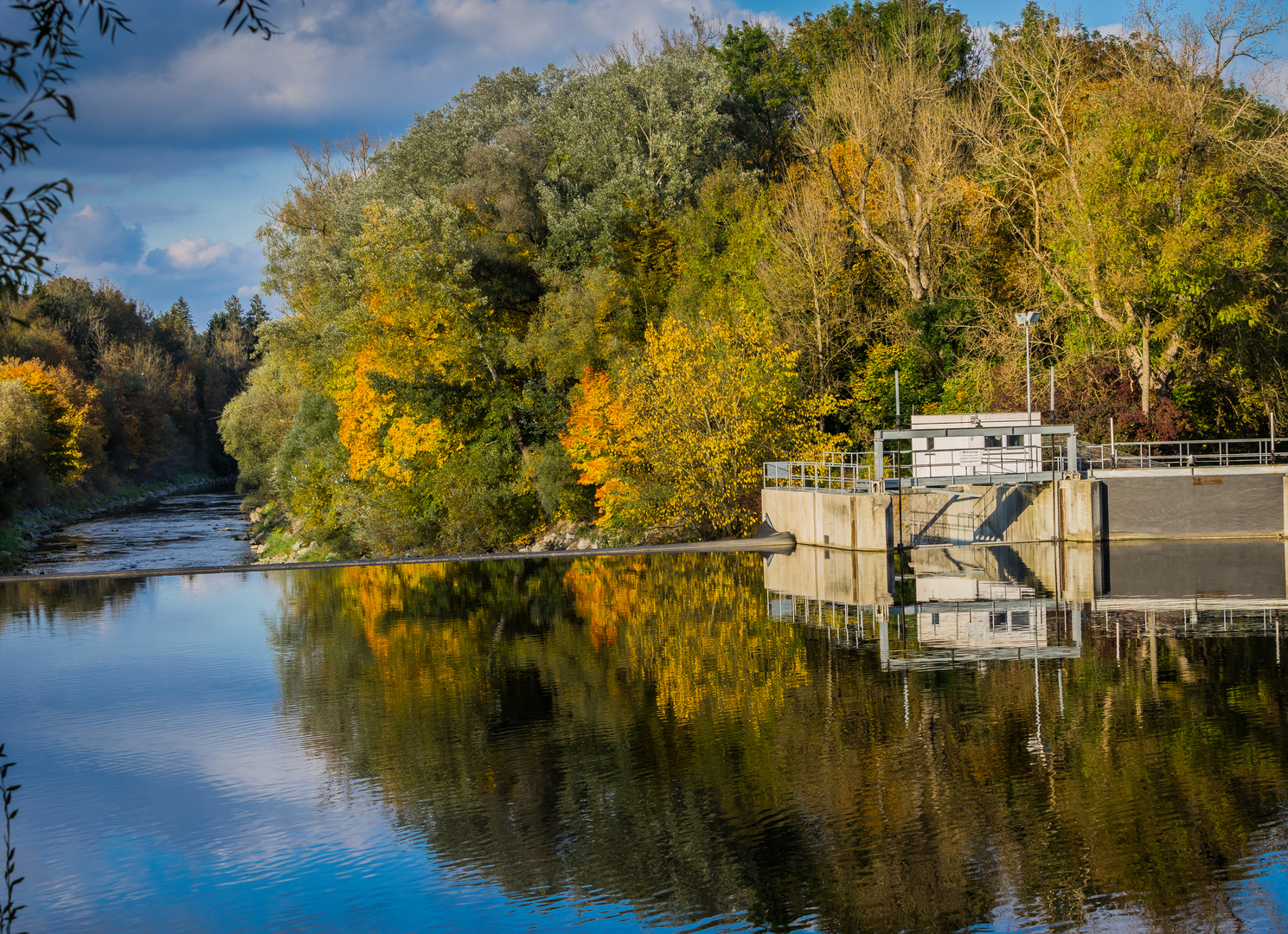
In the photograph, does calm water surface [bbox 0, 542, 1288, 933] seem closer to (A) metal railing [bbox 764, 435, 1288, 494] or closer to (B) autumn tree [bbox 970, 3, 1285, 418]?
(A) metal railing [bbox 764, 435, 1288, 494]

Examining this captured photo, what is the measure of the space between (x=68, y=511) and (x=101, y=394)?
1847 centimetres

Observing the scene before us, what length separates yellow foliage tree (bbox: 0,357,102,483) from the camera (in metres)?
59.4

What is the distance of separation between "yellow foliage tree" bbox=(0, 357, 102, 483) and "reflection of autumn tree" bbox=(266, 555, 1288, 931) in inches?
1951

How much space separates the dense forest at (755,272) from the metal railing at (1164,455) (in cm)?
70

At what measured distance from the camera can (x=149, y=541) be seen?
48.8 m

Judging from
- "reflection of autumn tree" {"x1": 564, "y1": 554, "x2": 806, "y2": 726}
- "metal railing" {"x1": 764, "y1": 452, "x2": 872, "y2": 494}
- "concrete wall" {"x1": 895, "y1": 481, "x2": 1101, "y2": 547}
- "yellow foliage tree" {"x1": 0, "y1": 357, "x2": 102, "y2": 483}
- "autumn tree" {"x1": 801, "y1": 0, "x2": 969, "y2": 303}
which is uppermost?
"autumn tree" {"x1": 801, "y1": 0, "x2": 969, "y2": 303}

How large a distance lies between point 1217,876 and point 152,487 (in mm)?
86669

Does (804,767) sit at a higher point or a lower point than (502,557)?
lower

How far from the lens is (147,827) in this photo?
9508mm

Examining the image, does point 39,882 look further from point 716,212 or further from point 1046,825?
point 716,212

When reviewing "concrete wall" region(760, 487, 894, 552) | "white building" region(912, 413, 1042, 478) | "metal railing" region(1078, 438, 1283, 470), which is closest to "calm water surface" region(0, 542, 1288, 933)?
"concrete wall" region(760, 487, 894, 552)

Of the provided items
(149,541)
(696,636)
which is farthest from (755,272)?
(149,541)

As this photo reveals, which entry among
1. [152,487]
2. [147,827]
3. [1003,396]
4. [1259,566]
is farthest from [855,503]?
[152,487]

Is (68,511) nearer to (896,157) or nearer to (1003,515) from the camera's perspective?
(896,157)
